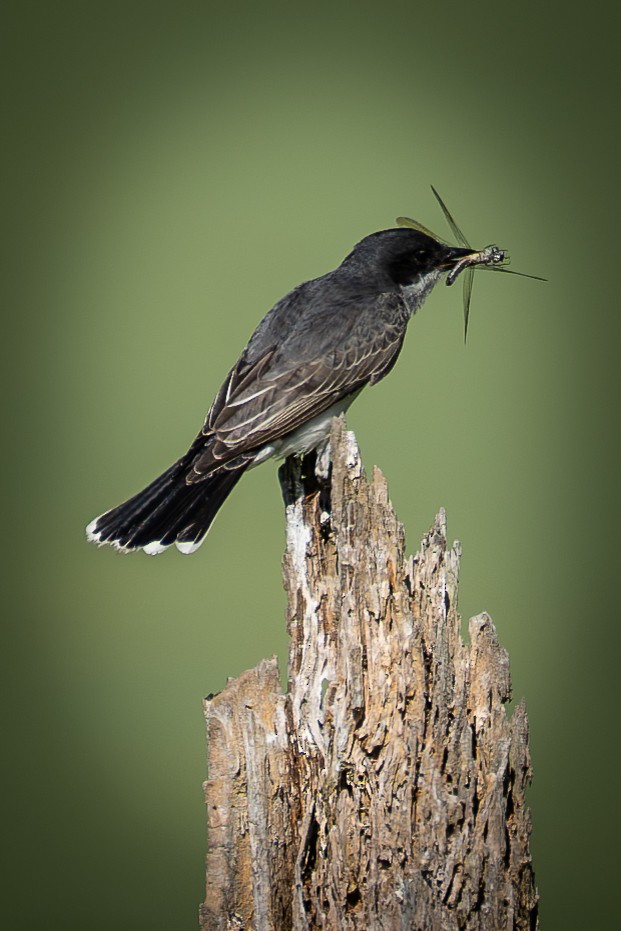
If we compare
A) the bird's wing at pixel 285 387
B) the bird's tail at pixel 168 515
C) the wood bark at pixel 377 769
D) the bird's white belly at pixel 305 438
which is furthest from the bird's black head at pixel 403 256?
the wood bark at pixel 377 769

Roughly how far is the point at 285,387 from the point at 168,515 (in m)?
0.68

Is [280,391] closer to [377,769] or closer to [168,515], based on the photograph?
[168,515]

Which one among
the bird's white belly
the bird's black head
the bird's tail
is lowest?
the bird's tail

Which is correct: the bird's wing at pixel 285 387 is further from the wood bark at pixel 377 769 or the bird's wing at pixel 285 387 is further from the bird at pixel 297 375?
the wood bark at pixel 377 769

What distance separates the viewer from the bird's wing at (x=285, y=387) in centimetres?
413

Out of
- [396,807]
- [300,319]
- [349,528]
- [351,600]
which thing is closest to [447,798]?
[396,807]

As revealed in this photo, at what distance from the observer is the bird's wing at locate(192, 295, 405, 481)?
413 centimetres

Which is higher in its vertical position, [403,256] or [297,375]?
[403,256]

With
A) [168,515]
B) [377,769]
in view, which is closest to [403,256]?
[168,515]

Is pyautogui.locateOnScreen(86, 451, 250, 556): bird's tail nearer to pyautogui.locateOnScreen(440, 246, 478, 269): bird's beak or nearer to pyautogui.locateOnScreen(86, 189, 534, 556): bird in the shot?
pyautogui.locateOnScreen(86, 189, 534, 556): bird

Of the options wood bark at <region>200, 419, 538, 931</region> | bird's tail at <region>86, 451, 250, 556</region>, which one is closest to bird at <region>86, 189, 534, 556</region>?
bird's tail at <region>86, 451, 250, 556</region>

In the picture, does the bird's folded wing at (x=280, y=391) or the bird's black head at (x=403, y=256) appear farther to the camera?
the bird's black head at (x=403, y=256)

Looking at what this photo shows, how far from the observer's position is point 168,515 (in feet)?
13.3

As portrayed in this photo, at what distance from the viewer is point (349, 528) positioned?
3.20 m
